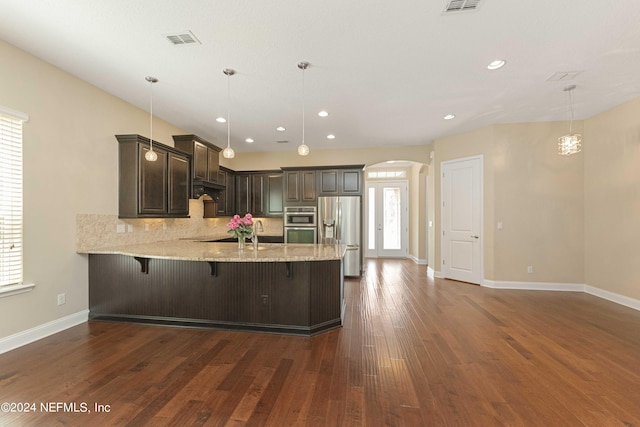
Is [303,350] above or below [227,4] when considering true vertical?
below

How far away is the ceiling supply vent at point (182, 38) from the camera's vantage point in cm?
243

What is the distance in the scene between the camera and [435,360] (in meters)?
2.44

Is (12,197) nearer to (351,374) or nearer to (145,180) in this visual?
(145,180)

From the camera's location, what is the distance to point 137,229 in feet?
13.5

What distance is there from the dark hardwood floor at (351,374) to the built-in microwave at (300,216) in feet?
9.93

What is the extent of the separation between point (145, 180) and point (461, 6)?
13.6 ft

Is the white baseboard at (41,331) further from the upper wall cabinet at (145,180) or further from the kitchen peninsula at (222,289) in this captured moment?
the upper wall cabinet at (145,180)

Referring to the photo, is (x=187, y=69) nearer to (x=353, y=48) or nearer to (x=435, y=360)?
(x=353, y=48)

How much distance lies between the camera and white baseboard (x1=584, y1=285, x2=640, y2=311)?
379 centimetres

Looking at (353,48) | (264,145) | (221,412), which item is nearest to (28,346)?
(221,412)

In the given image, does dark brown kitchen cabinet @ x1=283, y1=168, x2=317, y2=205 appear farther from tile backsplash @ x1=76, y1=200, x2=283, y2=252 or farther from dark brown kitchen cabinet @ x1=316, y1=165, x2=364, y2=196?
tile backsplash @ x1=76, y1=200, x2=283, y2=252

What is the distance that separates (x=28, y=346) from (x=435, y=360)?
399cm

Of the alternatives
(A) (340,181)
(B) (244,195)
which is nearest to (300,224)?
(A) (340,181)

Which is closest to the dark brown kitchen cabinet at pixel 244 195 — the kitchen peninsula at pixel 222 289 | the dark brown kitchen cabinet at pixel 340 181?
the dark brown kitchen cabinet at pixel 340 181
